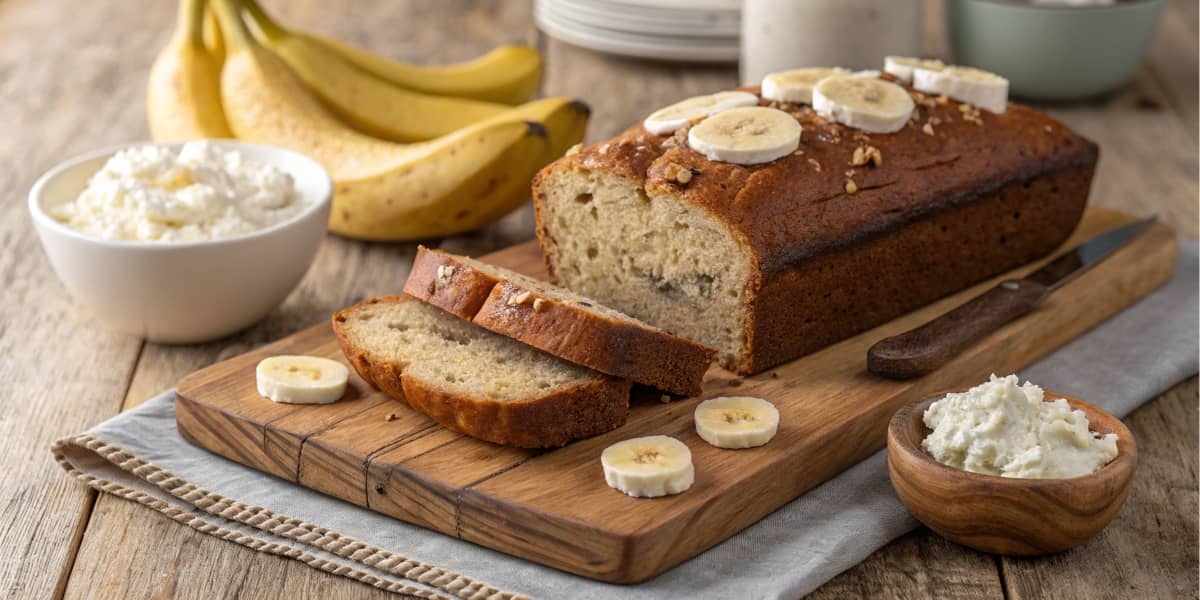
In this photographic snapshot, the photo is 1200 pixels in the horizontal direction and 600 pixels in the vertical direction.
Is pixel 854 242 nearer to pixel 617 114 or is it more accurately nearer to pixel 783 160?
pixel 783 160

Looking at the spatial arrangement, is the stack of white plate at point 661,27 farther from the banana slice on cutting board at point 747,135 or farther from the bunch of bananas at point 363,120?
the banana slice on cutting board at point 747,135

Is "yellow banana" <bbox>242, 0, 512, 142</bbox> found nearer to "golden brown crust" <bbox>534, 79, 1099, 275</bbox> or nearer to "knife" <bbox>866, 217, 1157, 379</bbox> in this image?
"golden brown crust" <bbox>534, 79, 1099, 275</bbox>

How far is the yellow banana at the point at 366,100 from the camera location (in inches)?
166

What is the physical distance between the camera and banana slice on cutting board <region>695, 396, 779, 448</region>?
2.65m

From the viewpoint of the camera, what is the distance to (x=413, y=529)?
2568 millimetres

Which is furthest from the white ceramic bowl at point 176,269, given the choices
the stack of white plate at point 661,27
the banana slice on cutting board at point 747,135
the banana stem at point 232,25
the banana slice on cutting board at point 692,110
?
the stack of white plate at point 661,27

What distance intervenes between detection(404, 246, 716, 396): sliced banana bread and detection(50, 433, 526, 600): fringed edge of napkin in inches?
21.4

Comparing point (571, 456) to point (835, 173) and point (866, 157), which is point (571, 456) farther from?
point (866, 157)

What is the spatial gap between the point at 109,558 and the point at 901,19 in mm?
3097

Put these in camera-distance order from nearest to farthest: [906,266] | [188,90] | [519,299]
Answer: [519,299], [906,266], [188,90]

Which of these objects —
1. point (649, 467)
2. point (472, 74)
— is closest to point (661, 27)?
point (472, 74)

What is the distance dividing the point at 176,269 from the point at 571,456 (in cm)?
113

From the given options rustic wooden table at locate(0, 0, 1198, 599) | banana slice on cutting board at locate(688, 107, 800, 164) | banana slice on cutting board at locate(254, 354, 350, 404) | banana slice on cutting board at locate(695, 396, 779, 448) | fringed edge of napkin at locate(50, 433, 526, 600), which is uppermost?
banana slice on cutting board at locate(688, 107, 800, 164)

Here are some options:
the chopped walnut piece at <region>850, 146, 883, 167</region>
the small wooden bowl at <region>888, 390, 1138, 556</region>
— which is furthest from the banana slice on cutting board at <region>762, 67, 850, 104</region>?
the small wooden bowl at <region>888, 390, 1138, 556</region>
